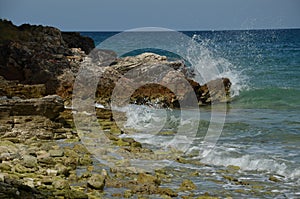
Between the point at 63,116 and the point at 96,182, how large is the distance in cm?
574

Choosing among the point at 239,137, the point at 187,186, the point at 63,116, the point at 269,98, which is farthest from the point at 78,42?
the point at 187,186

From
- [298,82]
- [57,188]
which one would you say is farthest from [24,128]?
[298,82]

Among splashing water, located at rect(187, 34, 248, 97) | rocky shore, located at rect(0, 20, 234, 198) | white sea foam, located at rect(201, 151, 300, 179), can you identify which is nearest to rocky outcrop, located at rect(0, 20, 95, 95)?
rocky shore, located at rect(0, 20, 234, 198)

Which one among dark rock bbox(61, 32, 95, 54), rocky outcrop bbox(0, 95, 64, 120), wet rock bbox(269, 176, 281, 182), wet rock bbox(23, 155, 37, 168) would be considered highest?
dark rock bbox(61, 32, 95, 54)

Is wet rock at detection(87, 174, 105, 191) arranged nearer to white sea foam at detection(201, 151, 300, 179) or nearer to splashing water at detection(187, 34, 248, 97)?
white sea foam at detection(201, 151, 300, 179)

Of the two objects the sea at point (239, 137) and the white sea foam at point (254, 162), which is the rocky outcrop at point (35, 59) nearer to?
the sea at point (239, 137)

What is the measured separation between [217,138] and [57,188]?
5291 mm

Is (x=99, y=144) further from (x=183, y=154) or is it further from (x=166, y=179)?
(x=166, y=179)

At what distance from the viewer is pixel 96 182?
21.9ft

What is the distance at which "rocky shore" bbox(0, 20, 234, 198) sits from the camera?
21.8ft

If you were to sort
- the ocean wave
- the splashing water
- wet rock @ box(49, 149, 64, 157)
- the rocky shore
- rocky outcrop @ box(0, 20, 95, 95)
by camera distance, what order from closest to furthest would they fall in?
the rocky shore < wet rock @ box(49, 149, 64, 157) < rocky outcrop @ box(0, 20, 95, 95) < the ocean wave < the splashing water

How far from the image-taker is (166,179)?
738 cm

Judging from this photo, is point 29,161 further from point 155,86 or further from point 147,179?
point 155,86

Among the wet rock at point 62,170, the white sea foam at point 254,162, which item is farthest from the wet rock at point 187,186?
the wet rock at point 62,170
